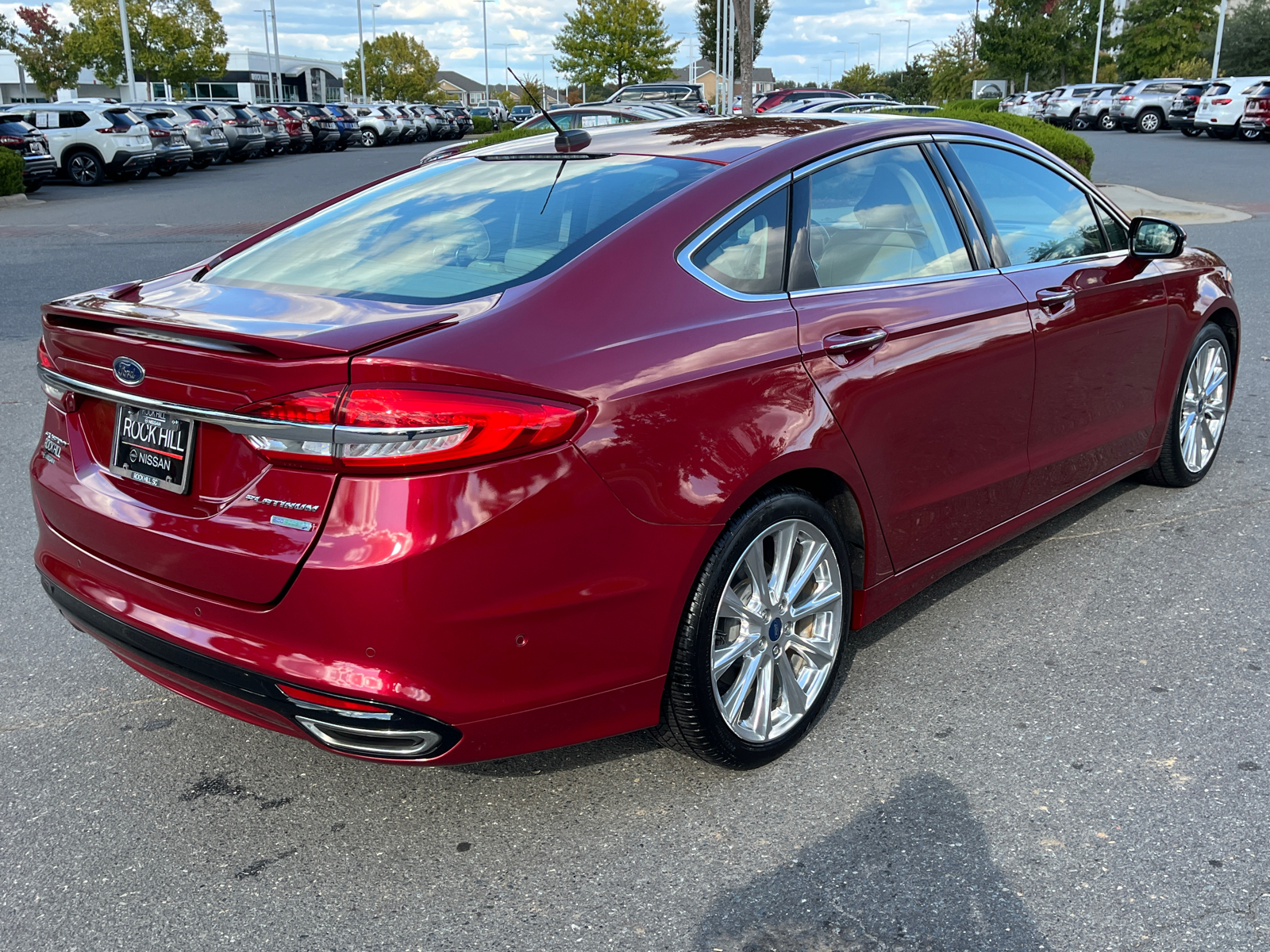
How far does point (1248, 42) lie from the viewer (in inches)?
2340

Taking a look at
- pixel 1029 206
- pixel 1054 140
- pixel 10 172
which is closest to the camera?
pixel 1029 206

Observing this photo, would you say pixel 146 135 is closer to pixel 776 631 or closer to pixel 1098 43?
pixel 776 631

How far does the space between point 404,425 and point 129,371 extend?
0.81 meters

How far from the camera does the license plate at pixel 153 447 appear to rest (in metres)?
2.65

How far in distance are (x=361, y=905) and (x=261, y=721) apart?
18.8 inches

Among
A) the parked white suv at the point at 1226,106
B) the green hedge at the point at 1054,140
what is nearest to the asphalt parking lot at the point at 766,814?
the green hedge at the point at 1054,140

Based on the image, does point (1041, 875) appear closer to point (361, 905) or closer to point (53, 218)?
point (361, 905)

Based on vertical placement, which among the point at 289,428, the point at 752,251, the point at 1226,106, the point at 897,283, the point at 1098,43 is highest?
the point at 1098,43

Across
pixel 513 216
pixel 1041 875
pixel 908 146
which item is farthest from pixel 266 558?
pixel 908 146

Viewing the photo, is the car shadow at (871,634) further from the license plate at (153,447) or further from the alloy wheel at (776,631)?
the license plate at (153,447)

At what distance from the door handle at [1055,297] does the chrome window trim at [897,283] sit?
0.21 m

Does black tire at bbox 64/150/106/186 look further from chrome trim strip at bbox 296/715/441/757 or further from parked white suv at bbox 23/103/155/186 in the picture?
chrome trim strip at bbox 296/715/441/757

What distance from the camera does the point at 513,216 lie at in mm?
3236

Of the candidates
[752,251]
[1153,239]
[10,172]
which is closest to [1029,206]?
[1153,239]
